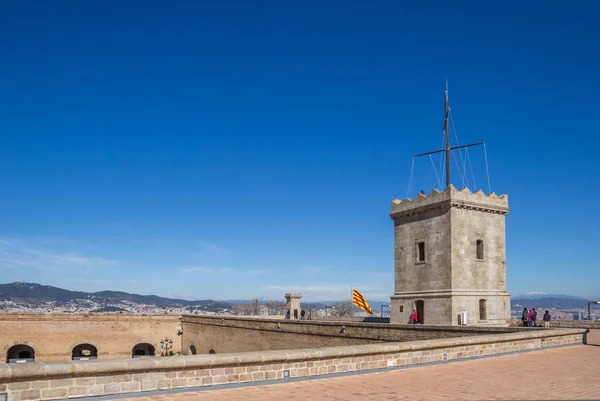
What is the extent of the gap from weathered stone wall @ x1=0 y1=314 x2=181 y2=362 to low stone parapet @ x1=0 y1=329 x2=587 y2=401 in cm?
3351

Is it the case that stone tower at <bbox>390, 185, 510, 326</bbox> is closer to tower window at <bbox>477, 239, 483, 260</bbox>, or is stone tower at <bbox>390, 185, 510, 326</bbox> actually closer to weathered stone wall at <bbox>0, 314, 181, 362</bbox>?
tower window at <bbox>477, 239, 483, 260</bbox>

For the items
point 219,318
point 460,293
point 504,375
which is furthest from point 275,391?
point 219,318

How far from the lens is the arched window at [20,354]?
39375 millimetres

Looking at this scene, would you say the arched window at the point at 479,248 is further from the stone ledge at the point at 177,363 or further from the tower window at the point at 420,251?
the stone ledge at the point at 177,363

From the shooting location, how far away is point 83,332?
40500mm

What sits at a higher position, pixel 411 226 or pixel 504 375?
pixel 411 226

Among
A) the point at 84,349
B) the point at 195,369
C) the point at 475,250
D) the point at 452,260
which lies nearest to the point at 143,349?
the point at 84,349

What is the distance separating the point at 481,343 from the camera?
44.1 feet

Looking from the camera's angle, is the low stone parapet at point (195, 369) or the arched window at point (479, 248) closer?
the low stone parapet at point (195, 369)

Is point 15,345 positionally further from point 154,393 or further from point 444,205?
point 154,393

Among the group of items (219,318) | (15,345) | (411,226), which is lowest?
(15,345)

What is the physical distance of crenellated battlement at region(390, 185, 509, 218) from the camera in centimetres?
2541

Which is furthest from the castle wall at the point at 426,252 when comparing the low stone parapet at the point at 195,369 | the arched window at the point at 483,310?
the low stone parapet at the point at 195,369

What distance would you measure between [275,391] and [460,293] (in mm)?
17683
